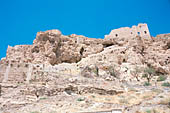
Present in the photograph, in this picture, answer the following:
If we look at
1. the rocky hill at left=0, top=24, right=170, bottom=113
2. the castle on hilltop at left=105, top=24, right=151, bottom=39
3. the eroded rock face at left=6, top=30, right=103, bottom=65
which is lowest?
the rocky hill at left=0, top=24, right=170, bottom=113

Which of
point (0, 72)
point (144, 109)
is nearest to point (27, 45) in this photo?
point (0, 72)

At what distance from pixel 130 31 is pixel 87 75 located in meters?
19.4

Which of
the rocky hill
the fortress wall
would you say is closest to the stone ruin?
the rocky hill

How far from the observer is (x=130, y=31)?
33.7 metres

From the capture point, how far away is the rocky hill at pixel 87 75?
34.5 ft

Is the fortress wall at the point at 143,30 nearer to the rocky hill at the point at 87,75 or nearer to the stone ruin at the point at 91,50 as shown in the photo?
the rocky hill at the point at 87,75

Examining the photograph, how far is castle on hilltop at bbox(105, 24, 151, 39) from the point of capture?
111 feet

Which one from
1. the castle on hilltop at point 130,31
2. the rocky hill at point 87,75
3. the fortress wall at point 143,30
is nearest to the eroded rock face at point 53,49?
the rocky hill at point 87,75

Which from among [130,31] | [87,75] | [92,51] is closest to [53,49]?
[92,51]

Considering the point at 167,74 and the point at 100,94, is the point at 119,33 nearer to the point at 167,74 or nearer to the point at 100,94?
the point at 167,74

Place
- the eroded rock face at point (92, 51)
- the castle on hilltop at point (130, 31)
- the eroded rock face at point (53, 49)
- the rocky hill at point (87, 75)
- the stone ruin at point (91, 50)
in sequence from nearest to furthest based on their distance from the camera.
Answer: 1. the rocky hill at point (87, 75)
2. the eroded rock face at point (92, 51)
3. the stone ruin at point (91, 50)
4. the eroded rock face at point (53, 49)
5. the castle on hilltop at point (130, 31)

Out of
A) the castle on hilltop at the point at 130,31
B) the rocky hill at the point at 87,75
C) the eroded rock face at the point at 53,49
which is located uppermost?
the castle on hilltop at the point at 130,31

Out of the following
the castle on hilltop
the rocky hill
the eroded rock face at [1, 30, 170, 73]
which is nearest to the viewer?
the rocky hill

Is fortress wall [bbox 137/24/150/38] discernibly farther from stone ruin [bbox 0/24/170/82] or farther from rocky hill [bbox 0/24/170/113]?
stone ruin [bbox 0/24/170/82]
